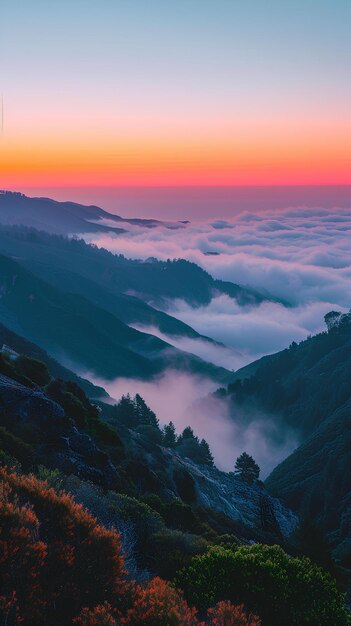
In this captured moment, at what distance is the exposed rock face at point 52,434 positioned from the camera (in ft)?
91.4

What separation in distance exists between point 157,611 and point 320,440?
410ft

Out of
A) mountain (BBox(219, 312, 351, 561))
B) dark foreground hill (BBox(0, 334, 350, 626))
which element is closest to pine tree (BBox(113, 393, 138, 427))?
mountain (BBox(219, 312, 351, 561))

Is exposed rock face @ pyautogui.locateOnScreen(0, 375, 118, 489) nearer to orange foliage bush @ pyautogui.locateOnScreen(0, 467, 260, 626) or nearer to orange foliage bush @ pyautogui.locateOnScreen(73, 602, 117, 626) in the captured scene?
orange foliage bush @ pyautogui.locateOnScreen(0, 467, 260, 626)

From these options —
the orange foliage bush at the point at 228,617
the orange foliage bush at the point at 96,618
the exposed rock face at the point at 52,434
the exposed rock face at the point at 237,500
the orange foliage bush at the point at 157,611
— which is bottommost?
the exposed rock face at the point at 237,500

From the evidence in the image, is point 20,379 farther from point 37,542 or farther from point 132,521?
point 37,542

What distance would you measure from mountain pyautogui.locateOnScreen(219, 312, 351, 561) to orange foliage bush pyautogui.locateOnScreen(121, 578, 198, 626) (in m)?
64.5

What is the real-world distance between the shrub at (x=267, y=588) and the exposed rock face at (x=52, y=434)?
11724 millimetres

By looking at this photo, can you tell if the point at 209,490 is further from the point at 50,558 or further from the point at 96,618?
the point at 96,618

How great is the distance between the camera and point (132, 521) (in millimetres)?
22359

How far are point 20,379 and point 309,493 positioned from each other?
8616 centimetres

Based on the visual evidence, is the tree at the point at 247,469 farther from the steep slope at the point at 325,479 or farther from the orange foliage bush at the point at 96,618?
the orange foliage bush at the point at 96,618

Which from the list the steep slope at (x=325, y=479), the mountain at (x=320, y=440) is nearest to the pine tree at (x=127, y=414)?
the mountain at (x=320, y=440)

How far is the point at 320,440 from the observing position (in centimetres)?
12850

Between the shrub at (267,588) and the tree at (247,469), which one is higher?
the shrub at (267,588)
